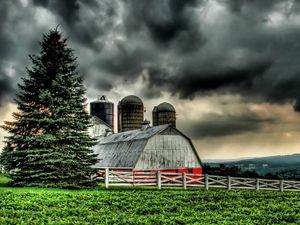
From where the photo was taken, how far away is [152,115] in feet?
233

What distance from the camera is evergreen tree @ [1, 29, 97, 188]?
1068 inches

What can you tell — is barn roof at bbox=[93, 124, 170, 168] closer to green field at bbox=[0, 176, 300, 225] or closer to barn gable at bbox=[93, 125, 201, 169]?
barn gable at bbox=[93, 125, 201, 169]

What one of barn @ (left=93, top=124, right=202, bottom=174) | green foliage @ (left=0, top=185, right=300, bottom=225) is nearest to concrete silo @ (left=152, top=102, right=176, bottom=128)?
barn @ (left=93, top=124, right=202, bottom=174)

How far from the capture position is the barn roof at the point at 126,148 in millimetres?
40031

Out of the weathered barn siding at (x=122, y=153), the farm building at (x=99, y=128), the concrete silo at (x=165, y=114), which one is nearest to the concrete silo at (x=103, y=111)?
the farm building at (x=99, y=128)

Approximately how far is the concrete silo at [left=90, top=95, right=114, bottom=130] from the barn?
27129mm

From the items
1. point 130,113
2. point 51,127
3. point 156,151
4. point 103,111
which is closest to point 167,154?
point 156,151

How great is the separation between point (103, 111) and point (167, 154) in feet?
107

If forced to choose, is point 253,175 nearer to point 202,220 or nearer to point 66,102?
point 66,102

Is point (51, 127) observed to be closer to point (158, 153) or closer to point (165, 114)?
point (158, 153)

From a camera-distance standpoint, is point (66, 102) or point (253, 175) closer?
point (66, 102)

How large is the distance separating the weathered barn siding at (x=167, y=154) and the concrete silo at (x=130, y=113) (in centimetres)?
2335

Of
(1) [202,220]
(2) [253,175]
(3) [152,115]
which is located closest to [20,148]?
(1) [202,220]

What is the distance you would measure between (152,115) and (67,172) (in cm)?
4393
